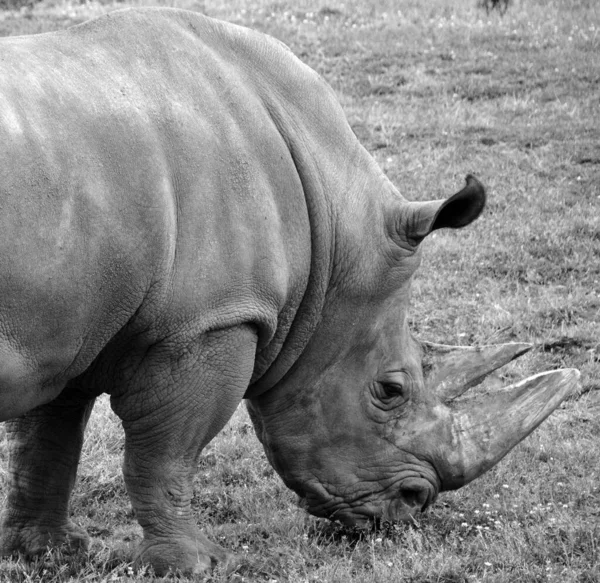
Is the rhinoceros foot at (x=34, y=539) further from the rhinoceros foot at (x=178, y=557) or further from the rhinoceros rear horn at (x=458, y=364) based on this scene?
the rhinoceros rear horn at (x=458, y=364)

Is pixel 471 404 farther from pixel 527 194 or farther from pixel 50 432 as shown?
pixel 527 194

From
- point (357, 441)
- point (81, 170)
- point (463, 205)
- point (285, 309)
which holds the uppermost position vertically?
point (81, 170)

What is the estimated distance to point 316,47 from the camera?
15.6 meters

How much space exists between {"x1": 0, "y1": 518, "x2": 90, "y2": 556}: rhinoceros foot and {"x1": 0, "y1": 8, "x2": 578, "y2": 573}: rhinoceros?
0.04ft

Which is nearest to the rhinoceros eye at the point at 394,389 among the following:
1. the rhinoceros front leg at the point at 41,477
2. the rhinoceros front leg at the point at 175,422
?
the rhinoceros front leg at the point at 175,422

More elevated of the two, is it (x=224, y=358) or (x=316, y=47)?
(x=224, y=358)

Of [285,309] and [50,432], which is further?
[50,432]

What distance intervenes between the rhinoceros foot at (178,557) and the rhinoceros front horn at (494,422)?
1232mm

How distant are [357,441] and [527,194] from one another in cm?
611

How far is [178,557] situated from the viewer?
16.5 feet

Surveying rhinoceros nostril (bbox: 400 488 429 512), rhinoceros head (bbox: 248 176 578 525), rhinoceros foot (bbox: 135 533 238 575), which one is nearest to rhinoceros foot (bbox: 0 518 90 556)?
rhinoceros foot (bbox: 135 533 238 575)

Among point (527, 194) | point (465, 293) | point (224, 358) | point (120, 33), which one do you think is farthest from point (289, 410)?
point (527, 194)

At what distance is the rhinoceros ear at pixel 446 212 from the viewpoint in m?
4.97

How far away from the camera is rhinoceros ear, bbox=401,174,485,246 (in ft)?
16.3
